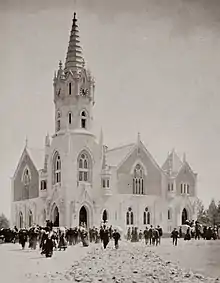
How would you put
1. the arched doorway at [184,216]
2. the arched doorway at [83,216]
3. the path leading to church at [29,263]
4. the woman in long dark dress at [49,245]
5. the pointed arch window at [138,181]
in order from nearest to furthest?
the path leading to church at [29,263], the woman in long dark dress at [49,245], the arched doorway at [83,216], the pointed arch window at [138,181], the arched doorway at [184,216]

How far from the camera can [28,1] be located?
367 centimetres

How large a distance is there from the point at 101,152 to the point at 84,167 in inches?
4.9

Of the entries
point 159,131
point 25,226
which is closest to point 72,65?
point 159,131

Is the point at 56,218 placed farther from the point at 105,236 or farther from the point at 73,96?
the point at 73,96

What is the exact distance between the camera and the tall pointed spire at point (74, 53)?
11.9 feet

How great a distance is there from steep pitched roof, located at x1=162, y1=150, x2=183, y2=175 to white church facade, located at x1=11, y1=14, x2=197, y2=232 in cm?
15

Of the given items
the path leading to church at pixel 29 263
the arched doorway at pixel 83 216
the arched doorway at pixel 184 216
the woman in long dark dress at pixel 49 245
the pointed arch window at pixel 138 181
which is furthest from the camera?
the arched doorway at pixel 184 216

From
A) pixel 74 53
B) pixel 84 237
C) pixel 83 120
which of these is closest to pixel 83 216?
pixel 84 237

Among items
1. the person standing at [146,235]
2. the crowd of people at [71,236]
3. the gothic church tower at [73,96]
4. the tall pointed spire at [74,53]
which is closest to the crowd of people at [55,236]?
the crowd of people at [71,236]

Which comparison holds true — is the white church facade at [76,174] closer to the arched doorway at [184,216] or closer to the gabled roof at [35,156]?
the gabled roof at [35,156]

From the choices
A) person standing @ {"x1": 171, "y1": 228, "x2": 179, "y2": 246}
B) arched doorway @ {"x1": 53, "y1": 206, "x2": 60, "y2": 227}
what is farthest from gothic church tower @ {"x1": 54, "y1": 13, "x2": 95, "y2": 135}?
person standing @ {"x1": 171, "y1": 228, "x2": 179, "y2": 246}

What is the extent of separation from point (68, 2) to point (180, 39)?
28.1 inches

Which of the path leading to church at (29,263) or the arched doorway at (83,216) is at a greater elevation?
the arched doorway at (83,216)

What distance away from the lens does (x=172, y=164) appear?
12.4ft
